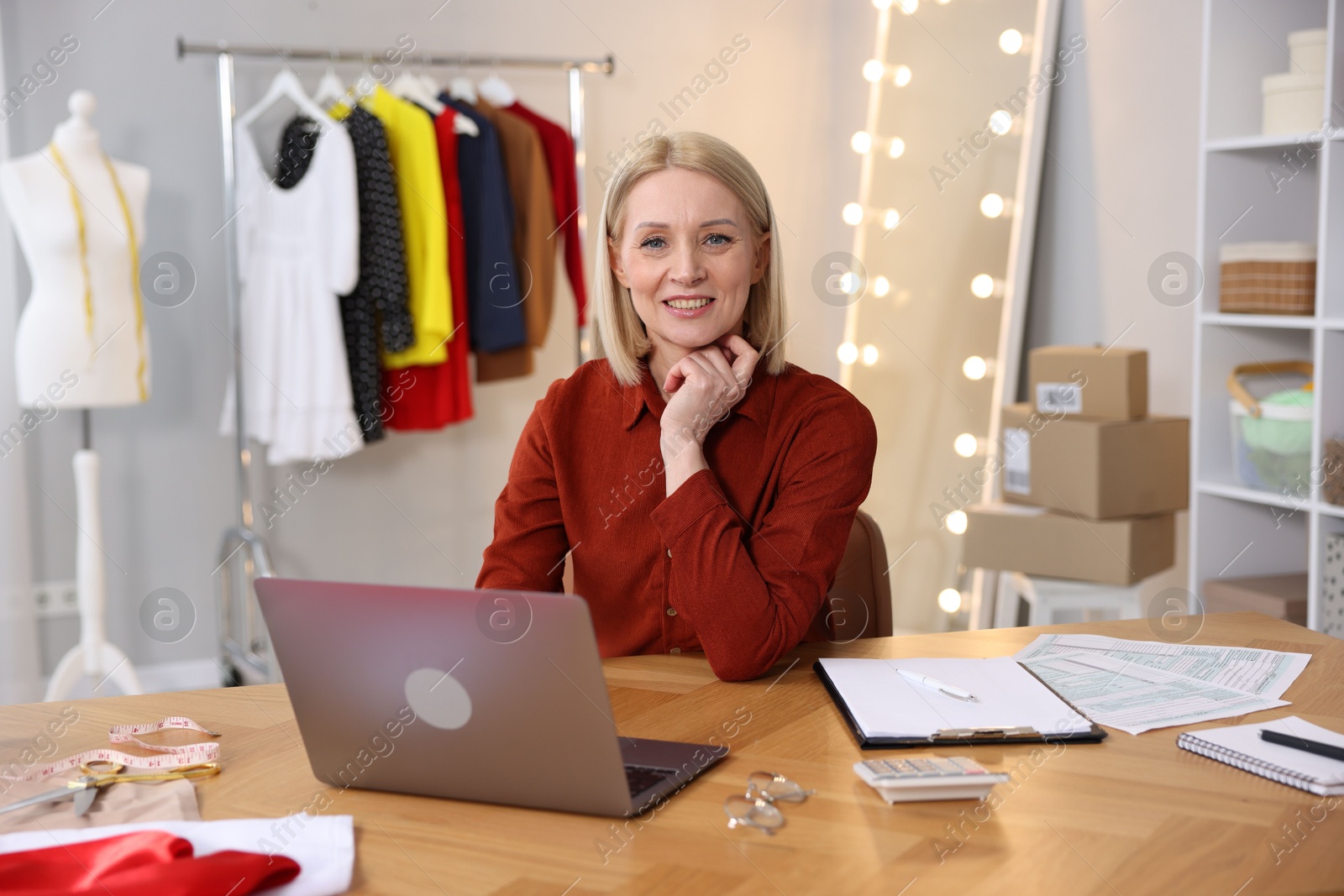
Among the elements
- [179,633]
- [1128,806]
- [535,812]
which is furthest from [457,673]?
[179,633]

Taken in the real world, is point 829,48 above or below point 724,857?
above

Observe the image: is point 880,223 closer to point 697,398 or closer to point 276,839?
point 697,398

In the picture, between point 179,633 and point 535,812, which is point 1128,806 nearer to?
point 535,812

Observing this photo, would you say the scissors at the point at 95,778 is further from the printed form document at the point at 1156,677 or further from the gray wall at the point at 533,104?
the gray wall at the point at 533,104

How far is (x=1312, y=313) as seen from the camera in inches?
87.8

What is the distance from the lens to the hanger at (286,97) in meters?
3.10

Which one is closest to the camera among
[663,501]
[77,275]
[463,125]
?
[663,501]

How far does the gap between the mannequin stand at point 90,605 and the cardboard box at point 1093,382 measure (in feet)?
7.37

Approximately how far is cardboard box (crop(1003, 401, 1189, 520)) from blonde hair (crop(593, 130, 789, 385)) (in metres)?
1.09

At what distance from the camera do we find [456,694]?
2.89 ft

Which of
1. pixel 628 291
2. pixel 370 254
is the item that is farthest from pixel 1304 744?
pixel 370 254

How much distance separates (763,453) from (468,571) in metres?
2.52

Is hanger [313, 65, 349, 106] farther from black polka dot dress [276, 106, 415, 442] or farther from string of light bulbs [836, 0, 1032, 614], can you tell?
string of light bulbs [836, 0, 1032, 614]

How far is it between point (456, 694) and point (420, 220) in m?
2.47
